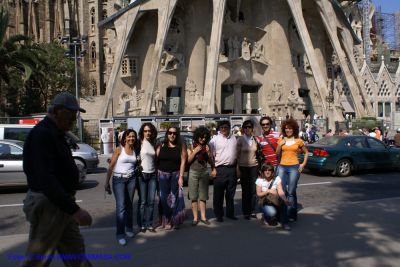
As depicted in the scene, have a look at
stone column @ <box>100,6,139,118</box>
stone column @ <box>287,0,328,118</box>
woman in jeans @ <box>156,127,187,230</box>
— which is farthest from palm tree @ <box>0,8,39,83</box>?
woman in jeans @ <box>156,127,187,230</box>

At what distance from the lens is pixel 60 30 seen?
186 feet

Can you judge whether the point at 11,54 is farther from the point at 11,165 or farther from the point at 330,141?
the point at 330,141

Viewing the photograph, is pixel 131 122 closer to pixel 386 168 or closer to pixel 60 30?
pixel 386 168

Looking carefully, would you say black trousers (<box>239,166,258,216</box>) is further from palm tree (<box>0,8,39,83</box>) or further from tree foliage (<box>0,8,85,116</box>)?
tree foliage (<box>0,8,85,116</box>)

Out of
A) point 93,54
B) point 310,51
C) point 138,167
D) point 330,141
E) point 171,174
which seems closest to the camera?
point 138,167

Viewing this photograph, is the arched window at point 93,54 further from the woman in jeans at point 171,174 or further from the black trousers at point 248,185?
the woman in jeans at point 171,174

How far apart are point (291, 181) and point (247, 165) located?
2.38 ft

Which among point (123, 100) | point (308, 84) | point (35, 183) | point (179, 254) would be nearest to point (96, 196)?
point (179, 254)

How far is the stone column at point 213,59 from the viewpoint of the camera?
28.5 m

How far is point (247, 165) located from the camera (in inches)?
265

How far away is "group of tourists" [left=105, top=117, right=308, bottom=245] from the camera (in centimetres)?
564

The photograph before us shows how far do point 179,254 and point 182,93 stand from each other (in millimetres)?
28444

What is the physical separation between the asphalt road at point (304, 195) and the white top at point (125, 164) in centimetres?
124

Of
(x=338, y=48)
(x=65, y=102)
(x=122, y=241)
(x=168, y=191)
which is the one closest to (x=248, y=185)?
(x=168, y=191)
